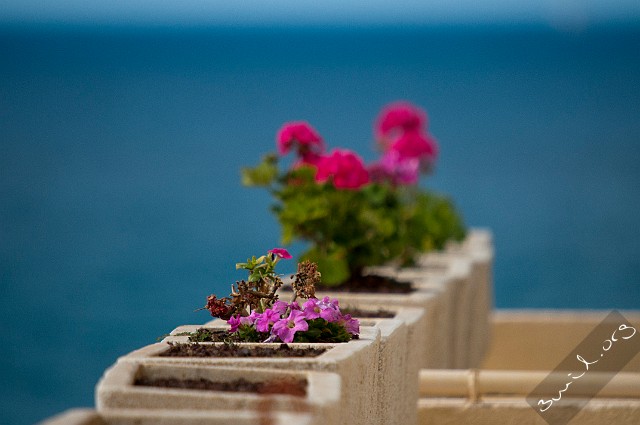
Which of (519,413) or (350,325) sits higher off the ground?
(350,325)

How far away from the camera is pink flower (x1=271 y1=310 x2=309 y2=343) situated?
3.38 metres

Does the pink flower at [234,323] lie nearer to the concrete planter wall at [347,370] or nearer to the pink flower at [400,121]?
the concrete planter wall at [347,370]

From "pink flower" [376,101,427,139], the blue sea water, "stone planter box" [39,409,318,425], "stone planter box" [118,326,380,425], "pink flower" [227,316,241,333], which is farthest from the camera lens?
the blue sea water

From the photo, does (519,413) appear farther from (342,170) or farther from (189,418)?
(189,418)

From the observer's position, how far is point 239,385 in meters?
2.97

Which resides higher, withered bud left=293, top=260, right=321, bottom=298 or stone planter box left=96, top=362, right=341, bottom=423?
withered bud left=293, top=260, right=321, bottom=298

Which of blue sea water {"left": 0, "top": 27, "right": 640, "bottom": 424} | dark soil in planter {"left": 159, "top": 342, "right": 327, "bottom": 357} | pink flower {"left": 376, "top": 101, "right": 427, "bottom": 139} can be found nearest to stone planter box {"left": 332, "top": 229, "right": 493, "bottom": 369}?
pink flower {"left": 376, "top": 101, "right": 427, "bottom": 139}

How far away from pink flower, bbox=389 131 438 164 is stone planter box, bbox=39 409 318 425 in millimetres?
4332

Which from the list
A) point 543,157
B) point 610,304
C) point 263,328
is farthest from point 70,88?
point 263,328

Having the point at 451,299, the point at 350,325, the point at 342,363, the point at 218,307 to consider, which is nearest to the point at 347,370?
the point at 342,363

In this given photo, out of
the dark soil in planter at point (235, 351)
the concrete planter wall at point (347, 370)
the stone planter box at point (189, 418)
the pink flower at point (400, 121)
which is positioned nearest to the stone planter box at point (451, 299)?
the concrete planter wall at point (347, 370)

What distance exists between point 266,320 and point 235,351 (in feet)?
0.69

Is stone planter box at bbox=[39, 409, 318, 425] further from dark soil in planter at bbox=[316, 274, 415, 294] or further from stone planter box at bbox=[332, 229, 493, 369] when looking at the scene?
dark soil in planter at bbox=[316, 274, 415, 294]

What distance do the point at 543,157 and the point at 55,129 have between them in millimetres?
13395
